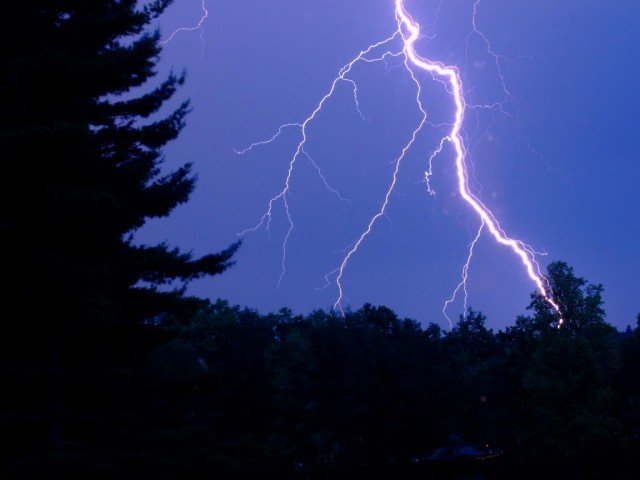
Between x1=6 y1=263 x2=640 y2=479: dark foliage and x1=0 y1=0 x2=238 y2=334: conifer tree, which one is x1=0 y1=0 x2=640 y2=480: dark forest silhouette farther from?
x1=6 y1=263 x2=640 y2=479: dark foliage

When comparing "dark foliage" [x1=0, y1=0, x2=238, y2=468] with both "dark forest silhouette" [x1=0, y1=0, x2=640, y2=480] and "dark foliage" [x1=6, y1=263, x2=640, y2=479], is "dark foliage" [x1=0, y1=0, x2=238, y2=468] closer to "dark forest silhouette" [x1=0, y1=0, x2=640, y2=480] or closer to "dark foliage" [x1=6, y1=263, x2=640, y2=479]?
"dark forest silhouette" [x1=0, y1=0, x2=640, y2=480]

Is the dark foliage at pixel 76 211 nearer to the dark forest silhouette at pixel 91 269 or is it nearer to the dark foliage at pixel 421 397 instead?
the dark forest silhouette at pixel 91 269

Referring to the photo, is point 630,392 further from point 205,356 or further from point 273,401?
point 205,356

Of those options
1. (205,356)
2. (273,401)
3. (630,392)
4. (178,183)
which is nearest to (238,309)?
(205,356)

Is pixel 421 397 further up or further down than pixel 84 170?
further up

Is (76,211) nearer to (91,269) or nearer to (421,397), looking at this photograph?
(91,269)

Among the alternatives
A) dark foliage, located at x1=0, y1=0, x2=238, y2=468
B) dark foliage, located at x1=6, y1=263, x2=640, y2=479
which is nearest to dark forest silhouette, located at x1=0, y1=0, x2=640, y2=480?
dark foliage, located at x1=0, y1=0, x2=238, y2=468

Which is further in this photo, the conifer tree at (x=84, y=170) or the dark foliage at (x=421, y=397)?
the dark foliage at (x=421, y=397)

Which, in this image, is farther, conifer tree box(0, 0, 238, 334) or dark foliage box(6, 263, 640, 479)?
dark foliage box(6, 263, 640, 479)

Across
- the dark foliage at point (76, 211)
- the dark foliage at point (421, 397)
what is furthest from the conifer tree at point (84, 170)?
the dark foliage at point (421, 397)

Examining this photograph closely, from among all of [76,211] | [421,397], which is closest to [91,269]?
[76,211]

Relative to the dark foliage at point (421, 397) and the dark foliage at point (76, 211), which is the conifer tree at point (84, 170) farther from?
the dark foliage at point (421, 397)
